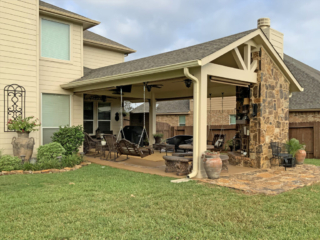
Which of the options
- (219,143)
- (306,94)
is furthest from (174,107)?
(219,143)

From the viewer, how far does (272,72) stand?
9008mm

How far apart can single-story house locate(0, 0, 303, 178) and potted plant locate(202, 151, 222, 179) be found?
23cm

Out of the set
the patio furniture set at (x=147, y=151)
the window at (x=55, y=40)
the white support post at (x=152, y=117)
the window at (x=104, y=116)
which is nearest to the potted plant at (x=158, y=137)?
the white support post at (x=152, y=117)

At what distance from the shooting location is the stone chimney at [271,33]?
14.2m

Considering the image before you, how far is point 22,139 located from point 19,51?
2817 mm

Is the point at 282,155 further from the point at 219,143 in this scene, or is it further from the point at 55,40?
the point at 55,40

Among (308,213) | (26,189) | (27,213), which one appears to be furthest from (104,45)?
(308,213)

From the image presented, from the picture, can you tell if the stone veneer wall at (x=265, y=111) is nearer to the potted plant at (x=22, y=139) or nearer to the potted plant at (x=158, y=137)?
the potted plant at (x=158, y=137)

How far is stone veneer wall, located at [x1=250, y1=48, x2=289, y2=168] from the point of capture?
8.49 metres

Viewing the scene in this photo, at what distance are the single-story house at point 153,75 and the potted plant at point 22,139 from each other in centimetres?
46

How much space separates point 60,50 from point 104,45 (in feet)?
11.2

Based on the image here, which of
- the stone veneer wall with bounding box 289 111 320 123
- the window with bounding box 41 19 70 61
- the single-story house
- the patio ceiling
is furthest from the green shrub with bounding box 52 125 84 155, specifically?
the stone veneer wall with bounding box 289 111 320 123

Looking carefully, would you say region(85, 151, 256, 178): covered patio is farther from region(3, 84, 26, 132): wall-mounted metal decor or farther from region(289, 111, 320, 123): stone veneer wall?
region(289, 111, 320, 123): stone veneer wall

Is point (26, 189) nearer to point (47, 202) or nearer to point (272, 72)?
point (47, 202)
